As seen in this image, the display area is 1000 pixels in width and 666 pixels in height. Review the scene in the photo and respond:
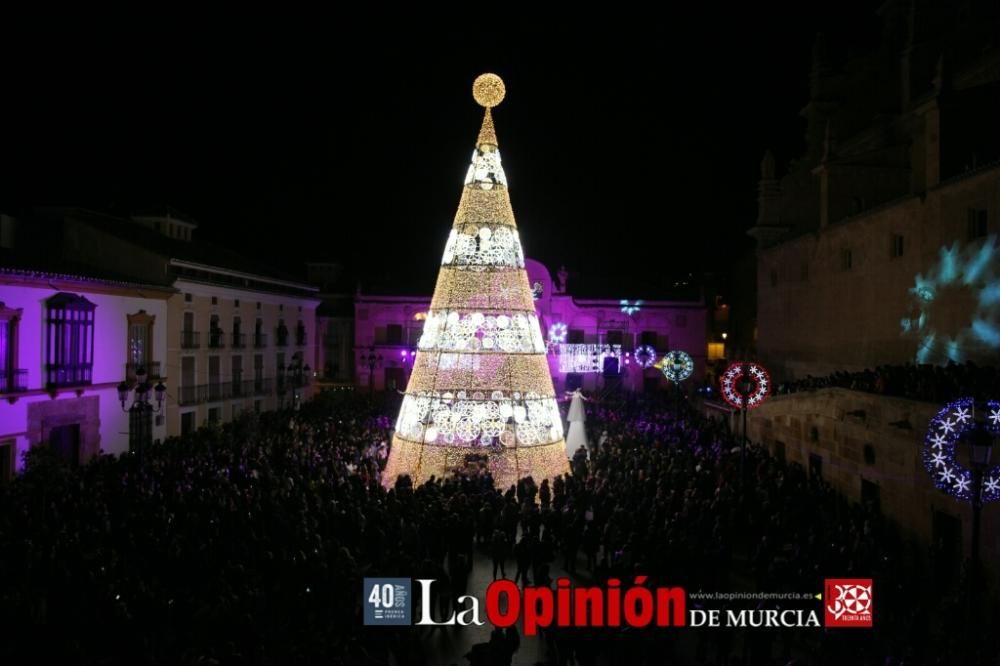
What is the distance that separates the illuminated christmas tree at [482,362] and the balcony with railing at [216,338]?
60.0 ft

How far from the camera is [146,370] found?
28422mm

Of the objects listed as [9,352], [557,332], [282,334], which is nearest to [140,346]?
[9,352]

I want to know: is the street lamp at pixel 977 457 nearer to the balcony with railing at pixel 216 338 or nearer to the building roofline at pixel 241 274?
A: the building roofline at pixel 241 274

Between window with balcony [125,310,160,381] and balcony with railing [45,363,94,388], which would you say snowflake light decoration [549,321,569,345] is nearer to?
window with balcony [125,310,160,381]

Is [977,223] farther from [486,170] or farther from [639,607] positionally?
[639,607]

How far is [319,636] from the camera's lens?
30.4 ft

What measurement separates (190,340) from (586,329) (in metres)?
26.7

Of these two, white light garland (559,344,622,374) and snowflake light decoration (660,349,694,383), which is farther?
white light garland (559,344,622,374)

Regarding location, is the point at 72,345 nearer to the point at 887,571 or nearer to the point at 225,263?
the point at 225,263

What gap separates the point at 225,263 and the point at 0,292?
1454 cm

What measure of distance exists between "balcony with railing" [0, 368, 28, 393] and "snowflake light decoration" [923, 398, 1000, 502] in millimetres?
23532

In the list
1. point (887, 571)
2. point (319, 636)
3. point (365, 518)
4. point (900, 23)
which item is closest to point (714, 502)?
point (887, 571)

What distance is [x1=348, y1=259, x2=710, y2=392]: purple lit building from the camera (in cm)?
5000

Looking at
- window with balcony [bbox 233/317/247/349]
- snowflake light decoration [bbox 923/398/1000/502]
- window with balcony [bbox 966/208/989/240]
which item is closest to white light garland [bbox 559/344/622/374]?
window with balcony [bbox 233/317/247/349]
